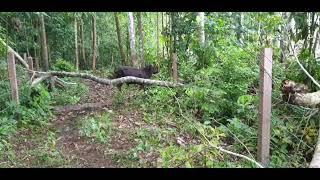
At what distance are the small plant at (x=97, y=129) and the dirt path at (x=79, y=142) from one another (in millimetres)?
78

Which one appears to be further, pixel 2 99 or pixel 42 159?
pixel 2 99

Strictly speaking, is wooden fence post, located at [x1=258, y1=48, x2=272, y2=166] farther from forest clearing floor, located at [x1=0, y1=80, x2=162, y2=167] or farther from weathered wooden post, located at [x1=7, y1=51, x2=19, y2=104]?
weathered wooden post, located at [x1=7, y1=51, x2=19, y2=104]

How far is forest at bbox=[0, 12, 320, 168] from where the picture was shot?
3.90 metres

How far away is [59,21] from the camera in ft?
44.5

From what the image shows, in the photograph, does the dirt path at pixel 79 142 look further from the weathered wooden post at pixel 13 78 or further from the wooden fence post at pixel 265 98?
the wooden fence post at pixel 265 98

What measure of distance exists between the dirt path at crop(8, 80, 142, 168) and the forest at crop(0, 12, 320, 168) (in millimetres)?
15

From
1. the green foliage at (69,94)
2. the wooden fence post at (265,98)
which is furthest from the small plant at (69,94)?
the wooden fence post at (265,98)

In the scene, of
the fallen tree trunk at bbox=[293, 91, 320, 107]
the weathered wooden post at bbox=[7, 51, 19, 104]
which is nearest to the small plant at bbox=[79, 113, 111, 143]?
the weathered wooden post at bbox=[7, 51, 19, 104]

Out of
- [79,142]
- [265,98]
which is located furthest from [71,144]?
[265,98]

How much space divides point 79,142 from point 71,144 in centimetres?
11
